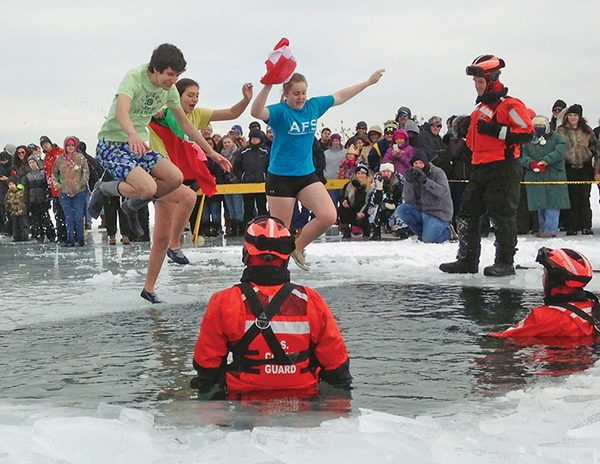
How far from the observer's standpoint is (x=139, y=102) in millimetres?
6586

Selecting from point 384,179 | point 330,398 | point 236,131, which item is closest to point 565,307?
point 330,398

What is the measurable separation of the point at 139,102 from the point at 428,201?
22.8 ft

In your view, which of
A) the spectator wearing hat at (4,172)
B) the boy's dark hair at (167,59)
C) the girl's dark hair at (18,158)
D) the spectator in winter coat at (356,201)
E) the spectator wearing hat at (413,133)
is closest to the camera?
the boy's dark hair at (167,59)

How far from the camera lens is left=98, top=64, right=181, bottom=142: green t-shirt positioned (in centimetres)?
644

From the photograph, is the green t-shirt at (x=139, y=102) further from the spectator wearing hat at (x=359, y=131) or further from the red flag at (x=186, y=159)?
the spectator wearing hat at (x=359, y=131)

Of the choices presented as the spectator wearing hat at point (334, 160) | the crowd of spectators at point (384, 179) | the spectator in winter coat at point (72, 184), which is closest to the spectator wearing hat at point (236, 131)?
the crowd of spectators at point (384, 179)

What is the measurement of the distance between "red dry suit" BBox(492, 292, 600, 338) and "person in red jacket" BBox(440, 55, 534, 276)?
3.28m

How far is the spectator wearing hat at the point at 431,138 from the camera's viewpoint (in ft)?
48.9

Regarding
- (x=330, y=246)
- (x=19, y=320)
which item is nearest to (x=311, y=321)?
(x=19, y=320)

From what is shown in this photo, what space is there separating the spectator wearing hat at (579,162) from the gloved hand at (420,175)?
2.84 meters

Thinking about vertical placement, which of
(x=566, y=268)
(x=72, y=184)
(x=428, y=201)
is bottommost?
(x=566, y=268)

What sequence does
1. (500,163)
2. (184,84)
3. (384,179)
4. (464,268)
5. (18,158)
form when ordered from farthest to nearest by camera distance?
(18,158) → (384,179) → (464,268) → (500,163) → (184,84)

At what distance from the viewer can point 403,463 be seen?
2736 mm

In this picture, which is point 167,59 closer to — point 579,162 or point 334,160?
point 579,162
